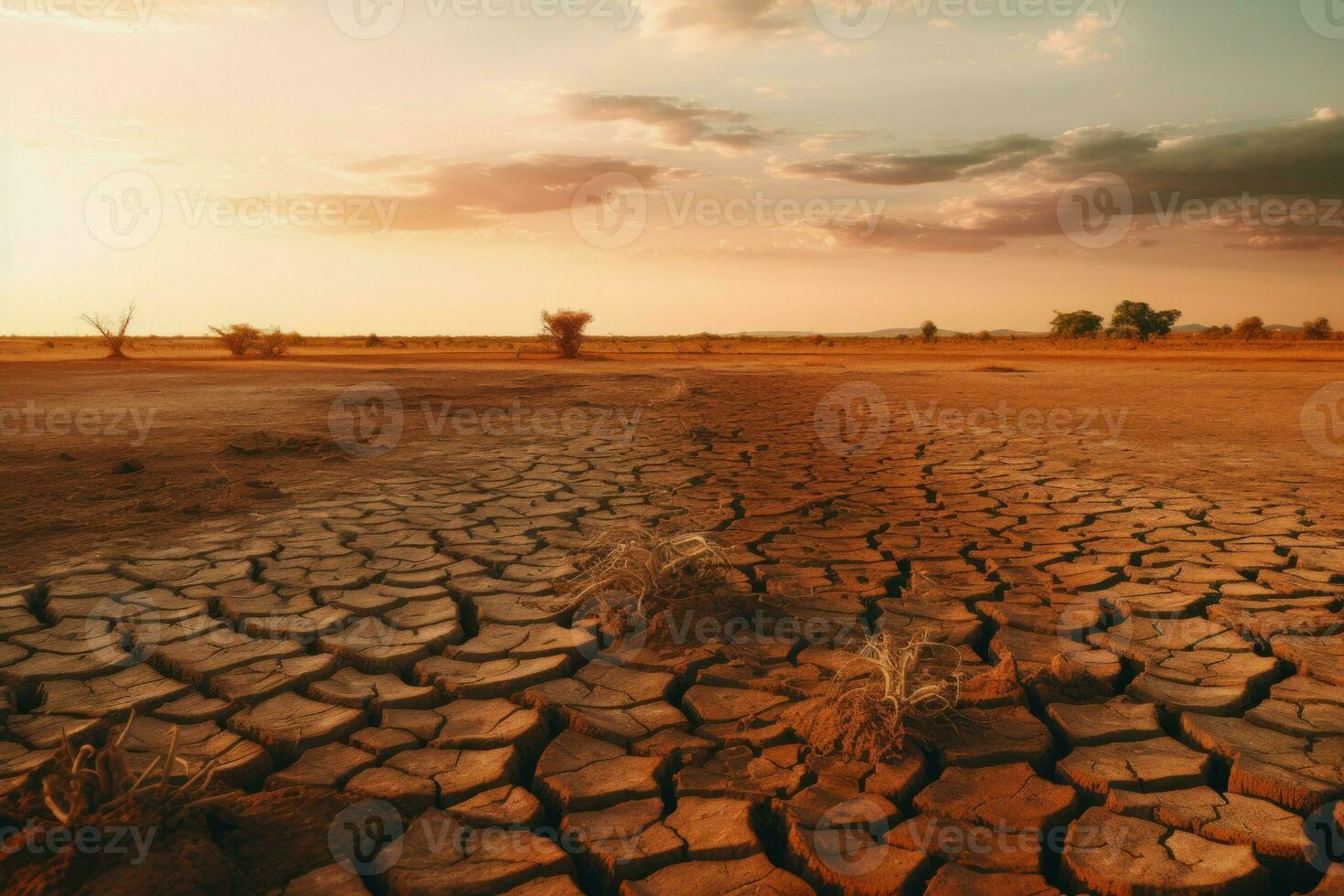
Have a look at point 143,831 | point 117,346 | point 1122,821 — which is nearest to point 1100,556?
point 1122,821

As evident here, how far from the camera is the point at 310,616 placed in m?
3.18

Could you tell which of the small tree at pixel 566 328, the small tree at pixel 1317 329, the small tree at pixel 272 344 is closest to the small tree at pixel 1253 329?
the small tree at pixel 1317 329

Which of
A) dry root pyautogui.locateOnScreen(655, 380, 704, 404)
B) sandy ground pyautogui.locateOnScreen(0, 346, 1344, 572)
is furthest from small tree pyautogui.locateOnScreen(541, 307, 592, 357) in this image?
dry root pyautogui.locateOnScreen(655, 380, 704, 404)

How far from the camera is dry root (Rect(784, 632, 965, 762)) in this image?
217 centimetres

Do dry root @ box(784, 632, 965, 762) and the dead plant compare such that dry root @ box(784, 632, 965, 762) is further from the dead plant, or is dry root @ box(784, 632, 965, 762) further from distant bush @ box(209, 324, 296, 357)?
distant bush @ box(209, 324, 296, 357)

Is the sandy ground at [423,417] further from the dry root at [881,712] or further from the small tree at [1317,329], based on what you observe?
the small tree at [1317,329]

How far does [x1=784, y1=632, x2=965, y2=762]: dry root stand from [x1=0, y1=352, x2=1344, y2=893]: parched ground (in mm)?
53

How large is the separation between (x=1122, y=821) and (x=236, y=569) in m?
3.62

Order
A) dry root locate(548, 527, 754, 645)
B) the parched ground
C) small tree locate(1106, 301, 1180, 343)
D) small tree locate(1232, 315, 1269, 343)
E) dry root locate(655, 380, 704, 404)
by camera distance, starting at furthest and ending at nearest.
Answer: small tree locate(1106, 301, 1180, 343), small tree locate(1232, 315, 1269, 343), dry root locate(655, 380, 704, 404), dry root locate(548, 527, 754, 645), the parched ground

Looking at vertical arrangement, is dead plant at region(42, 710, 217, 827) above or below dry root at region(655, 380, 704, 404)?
below

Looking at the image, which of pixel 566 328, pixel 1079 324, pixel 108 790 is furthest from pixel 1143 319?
pixel 108 790

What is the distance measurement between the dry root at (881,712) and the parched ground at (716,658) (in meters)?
0.05

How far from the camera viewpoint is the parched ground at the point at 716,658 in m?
1.84

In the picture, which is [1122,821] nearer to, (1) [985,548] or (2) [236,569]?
(1) [985,548]
